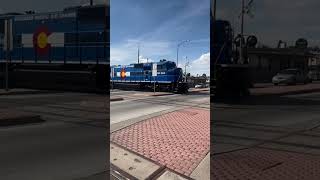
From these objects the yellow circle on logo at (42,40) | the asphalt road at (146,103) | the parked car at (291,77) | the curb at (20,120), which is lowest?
the curb at (20,120)

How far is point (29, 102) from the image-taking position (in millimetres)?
2771

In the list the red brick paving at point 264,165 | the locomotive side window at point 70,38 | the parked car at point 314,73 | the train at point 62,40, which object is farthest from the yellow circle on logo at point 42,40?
the parked car at point 314,73

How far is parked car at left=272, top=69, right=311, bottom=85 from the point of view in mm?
2311

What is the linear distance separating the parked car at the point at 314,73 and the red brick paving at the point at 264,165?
0.42m

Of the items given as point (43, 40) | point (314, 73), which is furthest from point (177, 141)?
point (43, 40)

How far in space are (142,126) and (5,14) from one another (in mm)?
1103

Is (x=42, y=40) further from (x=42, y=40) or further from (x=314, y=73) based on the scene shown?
(x=314, y=73)

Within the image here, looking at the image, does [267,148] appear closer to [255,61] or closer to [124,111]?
[255,61]

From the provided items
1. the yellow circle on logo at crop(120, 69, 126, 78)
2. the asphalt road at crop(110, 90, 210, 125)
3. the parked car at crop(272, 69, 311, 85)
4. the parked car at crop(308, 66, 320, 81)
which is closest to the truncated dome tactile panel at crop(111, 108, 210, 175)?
the asphalt road at crop(110, 90, 210, 125)

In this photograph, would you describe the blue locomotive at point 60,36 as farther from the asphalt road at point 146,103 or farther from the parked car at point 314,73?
the parked car at point 314,73

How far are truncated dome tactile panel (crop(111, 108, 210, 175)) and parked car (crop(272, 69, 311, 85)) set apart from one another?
17.6 inches

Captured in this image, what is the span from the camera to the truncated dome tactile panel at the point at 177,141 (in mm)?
2551

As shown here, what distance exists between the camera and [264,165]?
2330mm

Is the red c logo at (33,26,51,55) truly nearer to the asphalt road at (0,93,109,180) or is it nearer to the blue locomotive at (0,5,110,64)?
the blue locomotive at (0,5,110,64)
